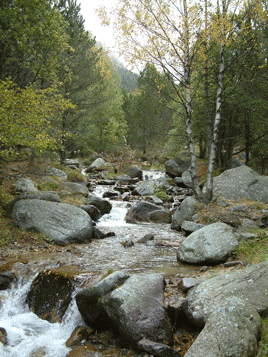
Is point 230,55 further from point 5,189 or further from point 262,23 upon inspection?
point 5,189

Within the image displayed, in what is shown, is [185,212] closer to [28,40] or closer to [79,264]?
[79,264]

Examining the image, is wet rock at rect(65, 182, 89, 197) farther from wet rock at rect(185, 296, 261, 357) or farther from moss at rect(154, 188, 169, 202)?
wet rock at rect(185, 296, 261, 357)

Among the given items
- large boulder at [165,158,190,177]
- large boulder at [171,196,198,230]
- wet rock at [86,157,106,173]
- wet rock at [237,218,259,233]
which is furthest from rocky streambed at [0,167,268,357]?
wet rock at [86,157,106,173]

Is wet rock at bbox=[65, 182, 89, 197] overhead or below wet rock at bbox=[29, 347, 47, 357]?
overhead

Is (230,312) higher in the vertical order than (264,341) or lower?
higher

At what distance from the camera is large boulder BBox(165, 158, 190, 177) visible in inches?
852

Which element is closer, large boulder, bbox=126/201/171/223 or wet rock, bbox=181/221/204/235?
wet rock, bbox=181/221/204/235

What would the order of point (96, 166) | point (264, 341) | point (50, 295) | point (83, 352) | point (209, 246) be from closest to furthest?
point (264, 341)
point (83, 352)
point (50, 295)
point (209, 246)
point (96, 166)

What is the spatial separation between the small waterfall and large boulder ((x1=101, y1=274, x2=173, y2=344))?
3.08 ft

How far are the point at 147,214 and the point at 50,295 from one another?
7345 millimetres

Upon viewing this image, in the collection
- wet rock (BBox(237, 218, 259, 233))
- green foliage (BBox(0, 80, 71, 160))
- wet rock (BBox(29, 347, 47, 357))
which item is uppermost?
green foliage (BBox(0, 80, 71, 160))

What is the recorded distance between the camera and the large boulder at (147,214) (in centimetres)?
1195

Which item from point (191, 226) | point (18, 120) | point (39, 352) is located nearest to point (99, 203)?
point (191, 226)

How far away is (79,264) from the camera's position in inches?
249
